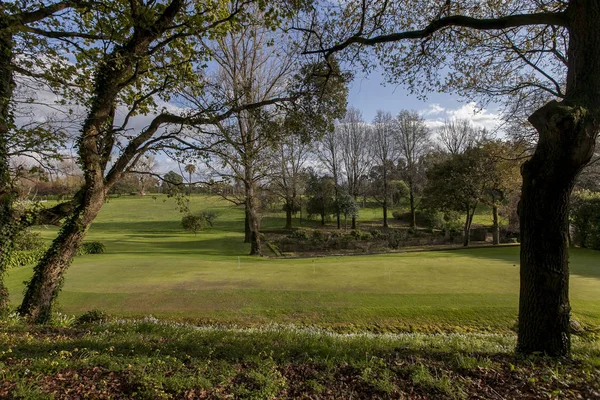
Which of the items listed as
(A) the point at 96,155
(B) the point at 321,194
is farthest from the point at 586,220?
(A) the point at 96,155

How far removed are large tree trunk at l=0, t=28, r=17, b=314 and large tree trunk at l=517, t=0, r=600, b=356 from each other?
310 inches

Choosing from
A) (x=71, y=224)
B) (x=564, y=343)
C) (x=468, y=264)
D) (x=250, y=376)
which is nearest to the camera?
(x=250, y=376)

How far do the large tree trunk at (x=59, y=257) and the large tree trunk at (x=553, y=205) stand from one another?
848 cm

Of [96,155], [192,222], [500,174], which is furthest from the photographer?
[192,222]

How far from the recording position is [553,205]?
3.77m

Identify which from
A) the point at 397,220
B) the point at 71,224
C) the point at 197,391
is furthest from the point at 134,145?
the point at 397,220

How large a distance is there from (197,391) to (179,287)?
24.8 feet

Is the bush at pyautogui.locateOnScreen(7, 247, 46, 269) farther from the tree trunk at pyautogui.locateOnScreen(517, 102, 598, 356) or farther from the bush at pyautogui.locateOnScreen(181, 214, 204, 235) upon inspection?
the tree trunk at pyautogui.locateOnScreen(517, 102, 598, 356)

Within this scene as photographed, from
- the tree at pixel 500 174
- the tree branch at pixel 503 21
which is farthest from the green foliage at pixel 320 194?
the tree branch at pixel 503 21

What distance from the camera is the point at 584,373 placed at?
326 cm

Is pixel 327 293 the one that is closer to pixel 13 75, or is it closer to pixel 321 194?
pixel 13 75

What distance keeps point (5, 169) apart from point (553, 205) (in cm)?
909

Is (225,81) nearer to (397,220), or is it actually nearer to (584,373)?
(584,373)

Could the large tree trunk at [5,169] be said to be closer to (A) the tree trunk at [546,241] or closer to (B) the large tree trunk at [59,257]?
(B) the large tree trunk at [59,257]
